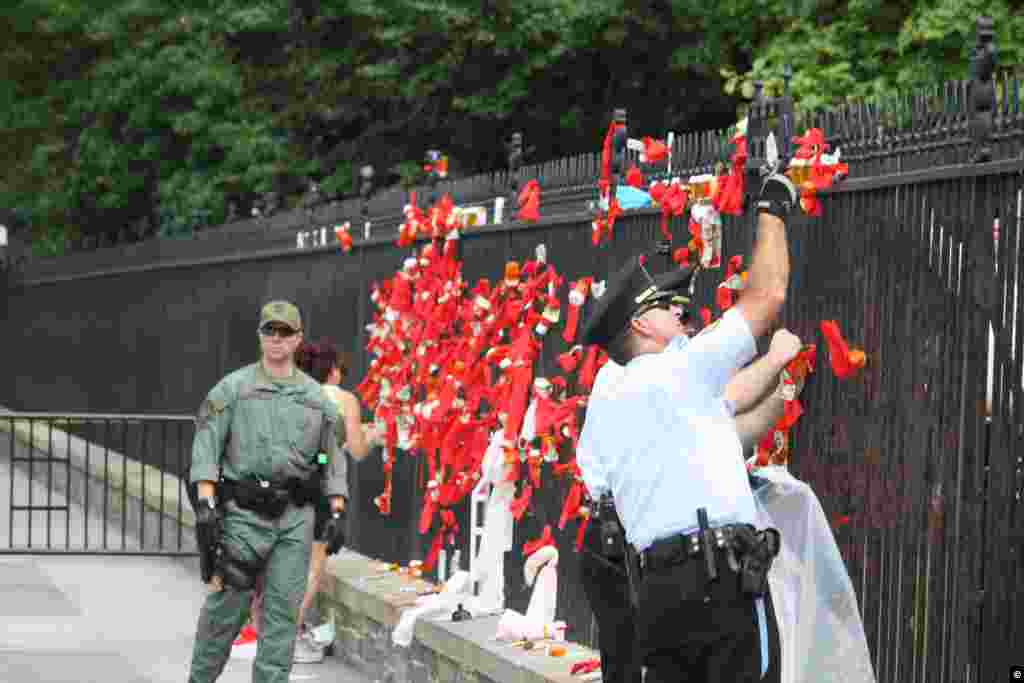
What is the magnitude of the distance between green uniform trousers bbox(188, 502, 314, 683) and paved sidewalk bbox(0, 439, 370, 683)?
5.12 feet

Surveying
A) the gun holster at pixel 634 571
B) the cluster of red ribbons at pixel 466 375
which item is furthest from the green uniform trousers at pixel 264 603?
the gun holster at pixel 634 571

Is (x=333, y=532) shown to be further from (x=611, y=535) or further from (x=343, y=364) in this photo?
(x=611, y=535)

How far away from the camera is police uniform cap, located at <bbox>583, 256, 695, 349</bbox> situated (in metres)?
6.03

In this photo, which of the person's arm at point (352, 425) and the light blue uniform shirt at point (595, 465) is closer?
the light blue uniform shirt at point (595, 465)

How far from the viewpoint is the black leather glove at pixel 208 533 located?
970 cm

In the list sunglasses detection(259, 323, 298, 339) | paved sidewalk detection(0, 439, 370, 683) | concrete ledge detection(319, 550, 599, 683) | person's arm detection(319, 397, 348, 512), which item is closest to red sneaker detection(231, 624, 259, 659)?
paved sidewalk detection(0, 439, 370, 683)

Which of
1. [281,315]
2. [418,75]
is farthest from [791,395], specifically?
[418,75]

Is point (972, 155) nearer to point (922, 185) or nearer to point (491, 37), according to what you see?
point (922, 185)

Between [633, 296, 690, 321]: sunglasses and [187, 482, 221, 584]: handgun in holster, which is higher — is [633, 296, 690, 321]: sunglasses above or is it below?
above

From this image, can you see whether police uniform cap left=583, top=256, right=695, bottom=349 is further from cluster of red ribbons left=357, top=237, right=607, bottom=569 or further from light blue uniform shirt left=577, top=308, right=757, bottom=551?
cluster of red ribbons left=357, top=237, right=607, bottom=569

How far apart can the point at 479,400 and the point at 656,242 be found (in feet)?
7.95

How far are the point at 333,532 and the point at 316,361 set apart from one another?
6.98 ft

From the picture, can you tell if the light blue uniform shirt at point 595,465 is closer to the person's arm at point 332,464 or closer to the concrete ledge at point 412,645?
the concrete ledge at point 412,645

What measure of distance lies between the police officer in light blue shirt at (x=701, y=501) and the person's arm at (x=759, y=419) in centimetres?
95
